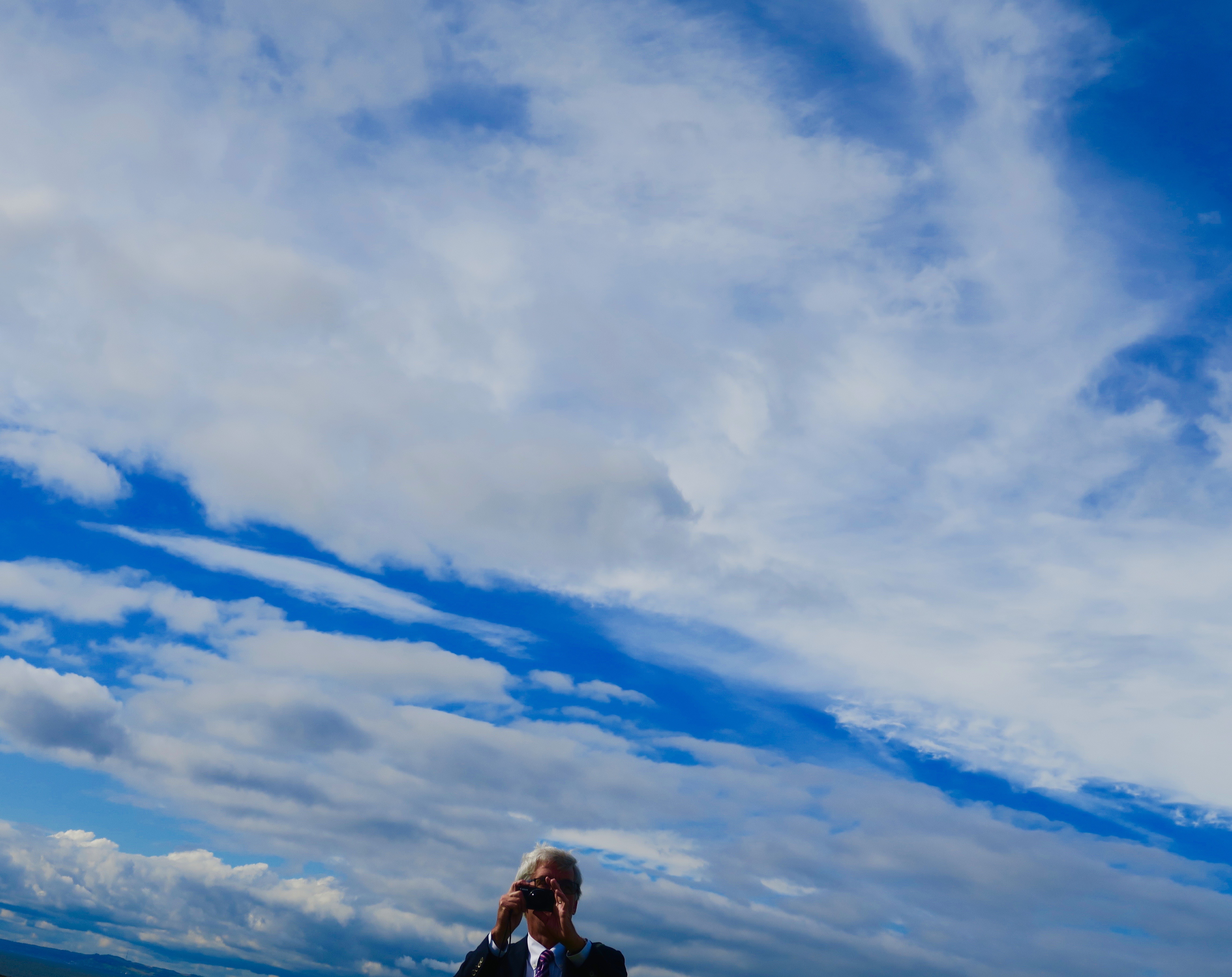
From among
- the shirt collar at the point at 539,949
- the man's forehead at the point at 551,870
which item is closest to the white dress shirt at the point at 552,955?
the shirt collar at the point at 539,949

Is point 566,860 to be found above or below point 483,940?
above

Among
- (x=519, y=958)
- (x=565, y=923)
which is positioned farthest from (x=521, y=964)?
(x=565, y=923)

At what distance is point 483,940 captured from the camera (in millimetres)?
13984

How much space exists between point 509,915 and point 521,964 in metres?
0.89

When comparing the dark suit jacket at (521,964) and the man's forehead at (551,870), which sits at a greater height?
the man's forehead at (551,870)

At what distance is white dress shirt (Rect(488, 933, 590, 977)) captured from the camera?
525 inches

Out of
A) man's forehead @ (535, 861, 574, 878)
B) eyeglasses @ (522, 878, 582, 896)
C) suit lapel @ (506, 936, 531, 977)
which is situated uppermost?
man's forehead @ (535, 861, 574, 878)

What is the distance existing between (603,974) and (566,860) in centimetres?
173

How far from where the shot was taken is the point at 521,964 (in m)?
13.8

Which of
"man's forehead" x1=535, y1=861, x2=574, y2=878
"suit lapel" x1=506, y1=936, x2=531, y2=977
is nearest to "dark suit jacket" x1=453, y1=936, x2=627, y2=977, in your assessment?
"suit lapel" x1=506, y1=936, x2=531, y2=977

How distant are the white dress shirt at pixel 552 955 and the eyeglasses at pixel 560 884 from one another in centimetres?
73

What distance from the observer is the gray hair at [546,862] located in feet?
45.8

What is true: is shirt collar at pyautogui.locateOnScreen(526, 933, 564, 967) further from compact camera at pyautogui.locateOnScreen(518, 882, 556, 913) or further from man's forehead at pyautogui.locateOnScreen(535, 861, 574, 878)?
man's forehead at pyautogui.locateOnScreen(535, 861, 574, 878)

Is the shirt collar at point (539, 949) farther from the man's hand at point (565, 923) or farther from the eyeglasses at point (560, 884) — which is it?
the eyeglasses at point (560, 884)
